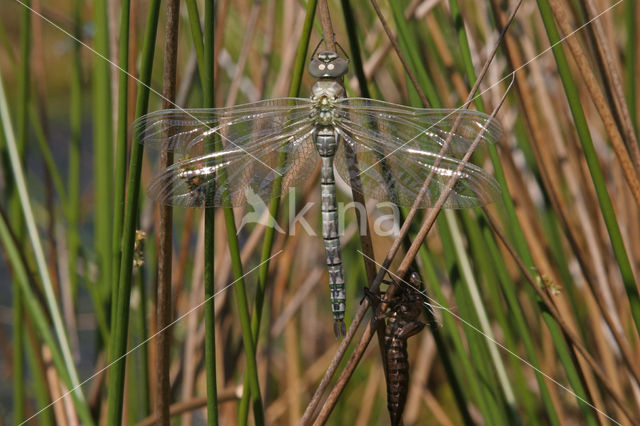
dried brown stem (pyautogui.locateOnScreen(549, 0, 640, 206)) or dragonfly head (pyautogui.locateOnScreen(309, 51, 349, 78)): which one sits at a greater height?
dragonfly head (pyautogui.locateOnScreen(309, 51, 349, 78))

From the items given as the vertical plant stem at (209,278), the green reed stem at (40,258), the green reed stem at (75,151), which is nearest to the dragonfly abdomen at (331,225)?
the vertical plant stem at (209,278)

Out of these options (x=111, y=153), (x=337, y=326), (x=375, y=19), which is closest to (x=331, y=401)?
(x=337, y=326)

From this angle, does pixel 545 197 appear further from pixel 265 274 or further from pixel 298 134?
pixel 265 274

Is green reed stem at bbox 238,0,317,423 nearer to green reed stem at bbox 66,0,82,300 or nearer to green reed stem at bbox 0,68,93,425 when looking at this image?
green reed stem at bbox 0,68,93,425

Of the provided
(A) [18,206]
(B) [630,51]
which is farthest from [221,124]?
(B) [630,51]

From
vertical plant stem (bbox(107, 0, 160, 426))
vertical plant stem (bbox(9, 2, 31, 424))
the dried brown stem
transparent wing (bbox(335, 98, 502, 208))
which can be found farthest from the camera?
vertical plant stem (bbox(9, 2, 31, 424))

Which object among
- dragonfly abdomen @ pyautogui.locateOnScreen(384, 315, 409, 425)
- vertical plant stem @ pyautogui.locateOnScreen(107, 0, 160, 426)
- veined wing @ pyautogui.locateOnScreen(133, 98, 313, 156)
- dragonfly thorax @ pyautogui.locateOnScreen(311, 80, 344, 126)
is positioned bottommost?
dragonfly abdomen @ pyautogui.locateOnScreen(384, 315, 409, 425)

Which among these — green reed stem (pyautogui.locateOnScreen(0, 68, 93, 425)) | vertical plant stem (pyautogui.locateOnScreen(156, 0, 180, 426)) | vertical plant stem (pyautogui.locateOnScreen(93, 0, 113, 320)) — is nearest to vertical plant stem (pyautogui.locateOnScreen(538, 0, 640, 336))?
vertical plant stem (pyautogui.locateOnScreen(156, 0, 180, 426))

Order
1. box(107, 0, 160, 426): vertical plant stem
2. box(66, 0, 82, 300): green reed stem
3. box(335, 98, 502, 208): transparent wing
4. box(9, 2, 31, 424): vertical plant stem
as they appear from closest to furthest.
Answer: box(107, 0, 160, 426): vertical plant stem → box(335, 98, 502, 208): transparent wing → box(9, 2, 31, 424): vertical plant stem → box(66, 0, 82, 300): green reed stem
